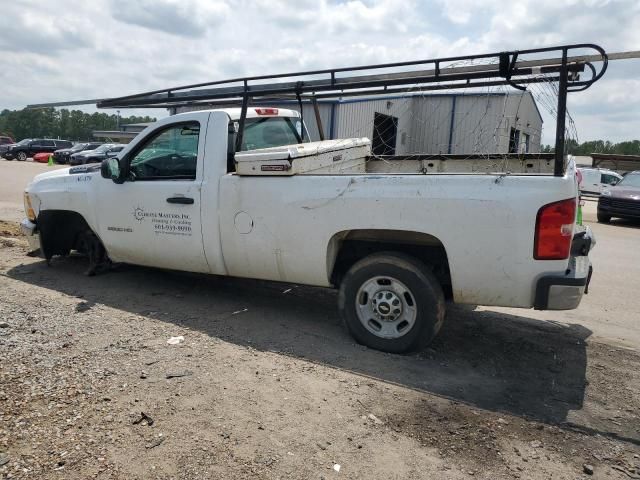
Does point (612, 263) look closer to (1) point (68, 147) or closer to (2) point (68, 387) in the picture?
(2) point (68, 387)

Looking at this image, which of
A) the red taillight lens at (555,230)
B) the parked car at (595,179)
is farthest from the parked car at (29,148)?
the red taillight lens at (555,230)

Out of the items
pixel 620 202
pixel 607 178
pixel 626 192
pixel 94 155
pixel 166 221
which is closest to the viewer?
pixel 166 221

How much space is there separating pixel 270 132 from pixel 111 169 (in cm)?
169

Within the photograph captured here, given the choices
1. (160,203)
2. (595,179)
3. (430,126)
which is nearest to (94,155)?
(430,126)

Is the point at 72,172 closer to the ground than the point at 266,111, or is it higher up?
closer to the ground

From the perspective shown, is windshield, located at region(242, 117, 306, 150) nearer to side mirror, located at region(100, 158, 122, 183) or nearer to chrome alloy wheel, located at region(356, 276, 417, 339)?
side mirror, located at region(100, 158, 122, 183)

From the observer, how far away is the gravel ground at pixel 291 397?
274 centimetres

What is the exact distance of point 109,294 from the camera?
18.0 ft

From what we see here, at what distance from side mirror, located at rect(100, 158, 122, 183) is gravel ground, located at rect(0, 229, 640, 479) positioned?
4.26 ft

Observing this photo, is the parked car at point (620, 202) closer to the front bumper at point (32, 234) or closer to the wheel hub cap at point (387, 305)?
the wheel hub cap at point (387, 305)

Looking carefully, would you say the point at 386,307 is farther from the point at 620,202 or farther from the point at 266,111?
the point at 620,202

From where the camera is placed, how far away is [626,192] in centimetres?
1469

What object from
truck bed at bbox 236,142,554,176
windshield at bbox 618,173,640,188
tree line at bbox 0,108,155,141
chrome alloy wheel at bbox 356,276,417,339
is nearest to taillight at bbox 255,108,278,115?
truck bed at bbox 236,142,554,176

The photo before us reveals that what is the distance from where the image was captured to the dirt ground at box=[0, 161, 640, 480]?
275 centimetres
